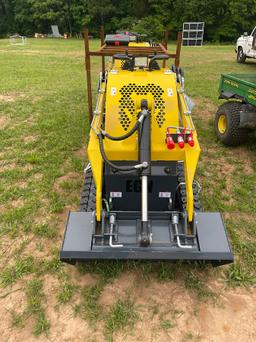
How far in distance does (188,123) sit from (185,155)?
391 millimetres

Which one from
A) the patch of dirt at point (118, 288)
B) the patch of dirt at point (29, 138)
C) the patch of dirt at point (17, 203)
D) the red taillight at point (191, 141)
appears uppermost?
the red taillight at point (191, 141)

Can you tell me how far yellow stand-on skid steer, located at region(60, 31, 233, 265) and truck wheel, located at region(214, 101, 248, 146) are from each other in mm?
2146

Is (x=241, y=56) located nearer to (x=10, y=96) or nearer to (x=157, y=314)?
(x=10, y=96)

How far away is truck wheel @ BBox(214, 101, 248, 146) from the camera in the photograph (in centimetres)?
511

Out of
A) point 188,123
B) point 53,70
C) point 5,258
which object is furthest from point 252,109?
point 53,70

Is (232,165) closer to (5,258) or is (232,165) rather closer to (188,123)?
(188,123)

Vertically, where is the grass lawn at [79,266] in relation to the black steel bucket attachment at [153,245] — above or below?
below

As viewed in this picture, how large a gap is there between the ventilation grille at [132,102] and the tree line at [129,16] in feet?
97.3

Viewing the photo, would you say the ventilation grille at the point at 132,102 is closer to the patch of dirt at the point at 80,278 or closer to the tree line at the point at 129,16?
the patch of dirt at the point at 80,278

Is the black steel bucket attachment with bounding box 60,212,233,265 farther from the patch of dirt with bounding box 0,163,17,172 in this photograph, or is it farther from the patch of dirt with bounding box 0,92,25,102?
the patch of dirt with bounding box 0,92,25,102

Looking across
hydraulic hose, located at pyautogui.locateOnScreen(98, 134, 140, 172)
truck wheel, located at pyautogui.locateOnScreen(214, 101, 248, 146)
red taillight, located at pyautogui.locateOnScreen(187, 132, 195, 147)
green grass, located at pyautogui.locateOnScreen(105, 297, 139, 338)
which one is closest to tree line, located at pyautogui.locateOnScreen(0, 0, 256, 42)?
truck wheel, located at pyautogui.locateOnScreen(214, 101, 248, 146)

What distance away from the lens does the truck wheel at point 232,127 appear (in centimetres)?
511

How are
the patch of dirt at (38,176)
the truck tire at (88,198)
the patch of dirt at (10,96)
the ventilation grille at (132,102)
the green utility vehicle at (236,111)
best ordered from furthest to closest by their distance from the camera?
the patch of dirt at (10,96) → the green utility vehicle at (236,111) → the patch of dirt at (38,176) → the truck tire at (88,198) → the ventilation grille at (132,102)

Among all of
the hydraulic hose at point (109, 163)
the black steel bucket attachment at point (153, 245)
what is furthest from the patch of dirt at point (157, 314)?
the hydraulic hose at point (109, 163)
